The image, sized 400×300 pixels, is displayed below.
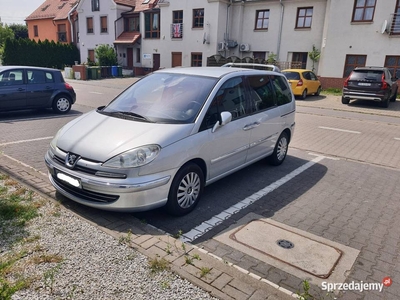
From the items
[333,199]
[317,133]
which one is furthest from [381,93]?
[333,199]

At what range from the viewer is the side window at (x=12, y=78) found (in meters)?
9.49

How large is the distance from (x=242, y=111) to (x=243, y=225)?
1.82m

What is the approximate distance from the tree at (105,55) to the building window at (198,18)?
8.83 metres

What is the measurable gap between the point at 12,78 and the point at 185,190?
26.5 ft

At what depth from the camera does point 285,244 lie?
145 inches

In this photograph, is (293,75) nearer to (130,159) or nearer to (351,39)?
(351,39)

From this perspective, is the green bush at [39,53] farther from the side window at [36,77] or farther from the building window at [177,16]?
the side window at [36,77]

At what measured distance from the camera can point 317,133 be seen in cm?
1005

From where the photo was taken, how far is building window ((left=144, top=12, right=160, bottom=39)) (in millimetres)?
31809

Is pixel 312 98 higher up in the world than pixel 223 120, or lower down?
lower down

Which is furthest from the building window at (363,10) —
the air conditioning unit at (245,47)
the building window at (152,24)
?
the building window at (152,24)

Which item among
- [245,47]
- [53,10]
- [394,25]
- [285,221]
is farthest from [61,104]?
[53,10]

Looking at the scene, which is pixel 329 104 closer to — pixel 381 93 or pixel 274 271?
pixel 381 93

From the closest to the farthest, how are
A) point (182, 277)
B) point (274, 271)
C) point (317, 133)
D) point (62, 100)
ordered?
point (182, 277), point (274, 271), point (317, 133), point (62, 100)
